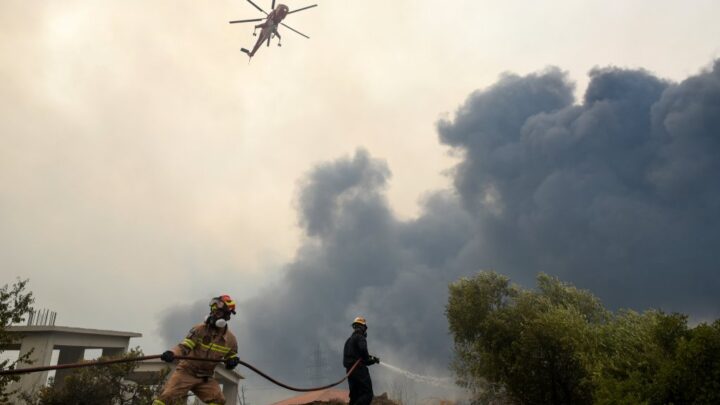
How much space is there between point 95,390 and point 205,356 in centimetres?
1672

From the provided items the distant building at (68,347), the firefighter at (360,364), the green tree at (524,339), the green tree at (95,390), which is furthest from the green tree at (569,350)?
the green tree at (95,390)

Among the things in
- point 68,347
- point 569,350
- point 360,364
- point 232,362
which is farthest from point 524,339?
point 68,347

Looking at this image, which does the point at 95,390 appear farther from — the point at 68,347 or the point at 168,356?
the point at 168,356

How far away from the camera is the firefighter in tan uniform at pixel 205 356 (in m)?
8.67

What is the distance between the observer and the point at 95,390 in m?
21.4

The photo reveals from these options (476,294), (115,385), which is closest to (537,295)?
(476,294)

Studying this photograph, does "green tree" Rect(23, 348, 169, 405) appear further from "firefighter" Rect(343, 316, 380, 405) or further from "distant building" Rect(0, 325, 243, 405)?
"firefighter" Rect(343, 316, 380, 405)

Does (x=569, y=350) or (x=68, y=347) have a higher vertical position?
(x=68, y=347)

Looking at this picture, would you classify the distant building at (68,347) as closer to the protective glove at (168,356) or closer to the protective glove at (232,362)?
the protective glove at (232,362)

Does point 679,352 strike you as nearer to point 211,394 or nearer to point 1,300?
point 211,394

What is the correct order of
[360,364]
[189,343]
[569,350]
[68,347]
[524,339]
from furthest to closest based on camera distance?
[68,347]
[524,339]
[569,350]
[360,364]
[189,343]

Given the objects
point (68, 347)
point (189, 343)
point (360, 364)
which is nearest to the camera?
point (189, 343)

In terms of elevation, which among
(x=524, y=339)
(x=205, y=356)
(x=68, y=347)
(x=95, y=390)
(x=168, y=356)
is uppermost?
(x=68, y=347)

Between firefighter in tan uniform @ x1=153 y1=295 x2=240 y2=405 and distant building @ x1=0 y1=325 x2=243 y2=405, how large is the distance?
56.2 feet
